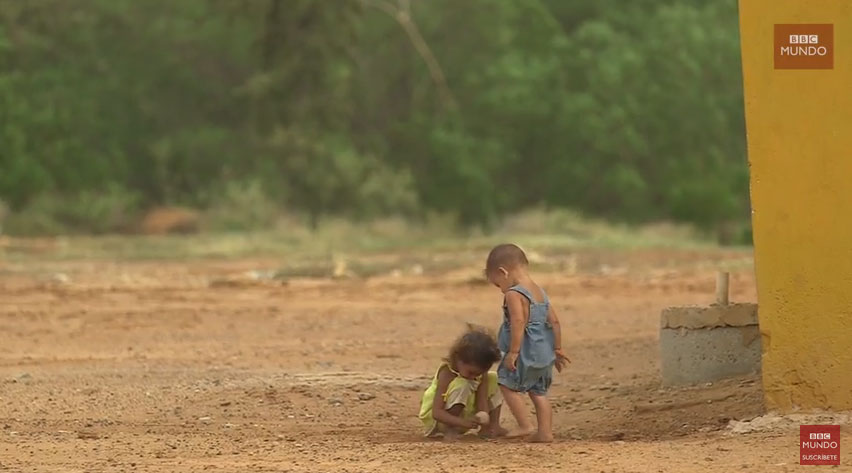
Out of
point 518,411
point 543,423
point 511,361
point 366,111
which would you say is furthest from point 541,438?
point 366,111

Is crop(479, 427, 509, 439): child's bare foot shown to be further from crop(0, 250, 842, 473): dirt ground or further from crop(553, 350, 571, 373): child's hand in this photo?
crop(553, 350, 571, 373): child's hand

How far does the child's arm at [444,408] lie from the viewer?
8188mm

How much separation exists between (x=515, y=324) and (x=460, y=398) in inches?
25.5

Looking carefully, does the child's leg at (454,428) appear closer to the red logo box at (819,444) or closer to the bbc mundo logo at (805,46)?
the red logo box at (819,444)

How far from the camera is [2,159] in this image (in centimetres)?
3356

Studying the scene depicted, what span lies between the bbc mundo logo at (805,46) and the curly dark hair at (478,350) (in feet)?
7.31

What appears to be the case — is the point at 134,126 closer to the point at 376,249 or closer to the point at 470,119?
the point at 470,119

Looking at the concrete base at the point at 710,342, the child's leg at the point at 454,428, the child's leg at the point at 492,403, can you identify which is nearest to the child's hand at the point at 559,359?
the child's leg at the point at 492,403

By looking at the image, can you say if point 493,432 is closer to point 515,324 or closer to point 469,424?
point 469,424

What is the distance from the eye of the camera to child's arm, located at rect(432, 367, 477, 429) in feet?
26.9

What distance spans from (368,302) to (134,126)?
22.7m

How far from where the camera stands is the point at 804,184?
7.67m

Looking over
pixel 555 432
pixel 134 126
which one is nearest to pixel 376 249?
pixel 134 126

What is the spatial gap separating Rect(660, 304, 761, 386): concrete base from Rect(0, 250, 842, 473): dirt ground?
18 cm
